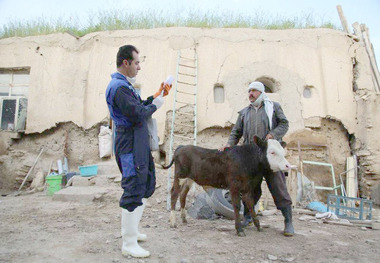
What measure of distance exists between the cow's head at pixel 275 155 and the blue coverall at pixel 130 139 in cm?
156

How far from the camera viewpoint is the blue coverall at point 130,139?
108 inches

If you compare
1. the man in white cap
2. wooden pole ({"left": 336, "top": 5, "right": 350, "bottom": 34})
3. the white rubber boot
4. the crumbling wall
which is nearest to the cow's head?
the man in white cap

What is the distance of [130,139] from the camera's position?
2.87 meters

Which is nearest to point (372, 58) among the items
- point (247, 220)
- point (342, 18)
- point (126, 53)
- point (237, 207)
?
point (342, 18)

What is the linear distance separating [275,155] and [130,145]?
1.85 meters

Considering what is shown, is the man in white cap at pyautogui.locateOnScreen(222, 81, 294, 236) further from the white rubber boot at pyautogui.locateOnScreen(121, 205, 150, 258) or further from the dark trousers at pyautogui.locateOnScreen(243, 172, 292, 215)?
the white rubber boot at pyautogui.locateOnScreen(121, 205, 150, 258)

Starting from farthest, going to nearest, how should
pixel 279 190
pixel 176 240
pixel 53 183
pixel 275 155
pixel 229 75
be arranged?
1. pixel 229 75
2. pixel 53 183
3. pixel 279 190
4. pixel 275 155
5. pixel 176 240

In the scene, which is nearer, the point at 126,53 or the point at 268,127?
the point at 126,53

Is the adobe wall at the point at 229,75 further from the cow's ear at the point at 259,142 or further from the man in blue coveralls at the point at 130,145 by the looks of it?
the man in blue coveralls at the point at 130,145

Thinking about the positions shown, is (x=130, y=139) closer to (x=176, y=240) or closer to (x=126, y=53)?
(x=126, y=53)

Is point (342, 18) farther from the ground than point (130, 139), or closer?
farther from the ground

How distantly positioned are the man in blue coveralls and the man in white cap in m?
1.68

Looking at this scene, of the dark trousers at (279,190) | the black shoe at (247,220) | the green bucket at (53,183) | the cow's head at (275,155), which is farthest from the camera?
the green bucket at (53,183)

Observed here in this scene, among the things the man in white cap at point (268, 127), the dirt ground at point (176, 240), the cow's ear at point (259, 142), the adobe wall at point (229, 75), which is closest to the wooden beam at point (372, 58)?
the adobe wall at point (229, 75)
